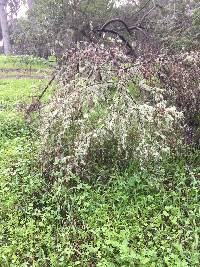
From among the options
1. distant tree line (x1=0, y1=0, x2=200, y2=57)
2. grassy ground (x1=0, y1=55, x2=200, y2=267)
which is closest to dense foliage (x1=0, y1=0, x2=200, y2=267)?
grassy ground (x1=0, y1=55, x2=200, y2=267)

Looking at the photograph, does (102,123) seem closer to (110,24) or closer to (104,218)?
(104,218)

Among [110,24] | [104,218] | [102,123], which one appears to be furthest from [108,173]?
[110,24]

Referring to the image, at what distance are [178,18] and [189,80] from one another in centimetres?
559

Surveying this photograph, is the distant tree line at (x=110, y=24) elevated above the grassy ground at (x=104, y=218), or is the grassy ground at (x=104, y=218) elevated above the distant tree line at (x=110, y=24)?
the distant tree line at (x=110, y=24)

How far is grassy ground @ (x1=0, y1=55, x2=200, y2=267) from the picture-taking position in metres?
4.57

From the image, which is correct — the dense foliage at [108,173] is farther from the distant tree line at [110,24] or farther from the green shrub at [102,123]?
the distant tree line at [110,24]

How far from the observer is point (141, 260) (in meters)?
4.33

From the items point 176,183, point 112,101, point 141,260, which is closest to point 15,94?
point 112,101

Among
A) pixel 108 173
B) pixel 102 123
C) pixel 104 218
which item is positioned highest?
pixel 102 123

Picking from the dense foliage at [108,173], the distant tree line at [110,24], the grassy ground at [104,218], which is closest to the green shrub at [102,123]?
the dense foliage at [108,173]

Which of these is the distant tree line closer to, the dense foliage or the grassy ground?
the dense foliage

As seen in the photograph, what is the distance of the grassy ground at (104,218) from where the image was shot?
4.57 metres

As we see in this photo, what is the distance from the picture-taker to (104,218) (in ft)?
16.5

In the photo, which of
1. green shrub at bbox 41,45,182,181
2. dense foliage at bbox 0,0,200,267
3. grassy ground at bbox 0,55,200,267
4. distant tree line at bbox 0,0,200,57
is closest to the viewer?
grassy ground at bbox 0,55,200,267
